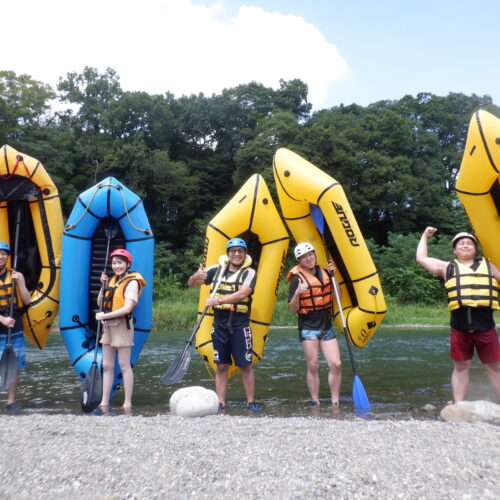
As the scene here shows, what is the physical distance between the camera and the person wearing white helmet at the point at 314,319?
420 centimetres

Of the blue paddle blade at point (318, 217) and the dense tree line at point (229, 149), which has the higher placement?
the dense tree line at point (229, 149)

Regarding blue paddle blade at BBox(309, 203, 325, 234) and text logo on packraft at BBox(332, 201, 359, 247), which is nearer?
text logo on packraft at BBox(332, 201, 359, 247)

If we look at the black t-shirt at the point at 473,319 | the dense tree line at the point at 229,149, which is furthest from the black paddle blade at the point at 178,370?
the dense tree line at the point at 229,149

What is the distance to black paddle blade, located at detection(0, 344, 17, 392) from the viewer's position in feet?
13.9

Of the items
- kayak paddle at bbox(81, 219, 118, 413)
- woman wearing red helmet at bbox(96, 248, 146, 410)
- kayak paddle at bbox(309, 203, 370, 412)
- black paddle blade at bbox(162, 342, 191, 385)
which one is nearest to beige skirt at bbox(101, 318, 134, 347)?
woman wearing red helmet at bbox(96, 248, 146, 410)

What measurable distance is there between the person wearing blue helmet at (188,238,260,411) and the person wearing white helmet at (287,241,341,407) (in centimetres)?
39

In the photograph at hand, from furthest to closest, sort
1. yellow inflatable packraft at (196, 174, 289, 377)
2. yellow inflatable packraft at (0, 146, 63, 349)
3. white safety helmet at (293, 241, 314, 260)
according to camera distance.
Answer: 1. yellow inflatable packraft at (0, 146, 63, 349)
2. yellow inflatable packraft at (196, 174, 289, 377)
3. white safety helmet at (293, 241, 314, 260)

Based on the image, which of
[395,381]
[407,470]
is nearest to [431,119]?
[395,381]

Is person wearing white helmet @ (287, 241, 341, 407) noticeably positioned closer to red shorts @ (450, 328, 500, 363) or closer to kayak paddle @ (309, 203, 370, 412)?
kayak paddle @ (309, 203, 370, 412)

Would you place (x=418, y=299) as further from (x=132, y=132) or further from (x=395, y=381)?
(x=132, y=132)

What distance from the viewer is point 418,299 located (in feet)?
64.3

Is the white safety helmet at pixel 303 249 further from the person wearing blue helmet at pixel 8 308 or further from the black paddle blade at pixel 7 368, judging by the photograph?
the black paddle blade at pixel 7 368

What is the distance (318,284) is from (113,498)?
264 centimetres

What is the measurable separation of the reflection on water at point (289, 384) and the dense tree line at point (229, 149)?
12.7 m
